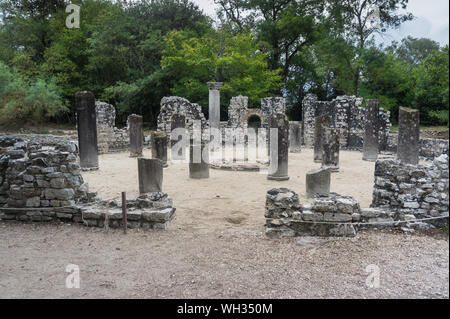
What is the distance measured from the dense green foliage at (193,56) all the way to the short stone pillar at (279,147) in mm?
13797

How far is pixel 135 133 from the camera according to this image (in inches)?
650

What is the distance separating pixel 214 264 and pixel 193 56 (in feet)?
70.2

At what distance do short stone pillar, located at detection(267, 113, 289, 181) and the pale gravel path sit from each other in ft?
17.2

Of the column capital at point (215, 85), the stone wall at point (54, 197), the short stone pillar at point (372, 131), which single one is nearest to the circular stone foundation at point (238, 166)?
the column capital at point (215, 85)

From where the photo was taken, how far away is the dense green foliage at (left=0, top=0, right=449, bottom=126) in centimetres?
2452

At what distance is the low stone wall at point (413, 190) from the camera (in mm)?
6066

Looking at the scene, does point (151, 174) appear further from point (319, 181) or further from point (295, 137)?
point (295, 137)

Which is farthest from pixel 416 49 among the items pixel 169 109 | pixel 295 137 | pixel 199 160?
pixel 199 160

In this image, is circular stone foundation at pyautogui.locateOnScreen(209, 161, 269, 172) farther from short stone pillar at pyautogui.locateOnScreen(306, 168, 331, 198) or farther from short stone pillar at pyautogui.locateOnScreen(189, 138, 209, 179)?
short stone pillar at pyautogui.locateOnScreen(306, 168, 331, 198)

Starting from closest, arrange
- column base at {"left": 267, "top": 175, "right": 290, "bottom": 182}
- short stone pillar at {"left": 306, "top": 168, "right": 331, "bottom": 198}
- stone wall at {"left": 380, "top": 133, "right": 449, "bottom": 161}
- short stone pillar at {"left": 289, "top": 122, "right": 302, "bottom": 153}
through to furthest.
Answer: short stone pillar at {"left": 306, "top": 168, "right": 331, "bottom": 198} → column base at {"left": 267, "top": 175, "right": 290, "bottom": 182} → stone wall at {"left": 380, "top": 133, "right": 449, "bottom": 161} → short stone pillar at {"left": 289, "top": 122, "right": 302, "bottom": 153}

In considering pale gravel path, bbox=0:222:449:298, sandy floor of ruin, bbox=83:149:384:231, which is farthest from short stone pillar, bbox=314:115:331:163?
pale gravel path, bbox=0:222:449:298

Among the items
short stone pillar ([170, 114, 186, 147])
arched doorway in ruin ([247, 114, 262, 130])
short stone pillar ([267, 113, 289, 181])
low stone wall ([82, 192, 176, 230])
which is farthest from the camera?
arched doorway in ruin ([247, 114, 262, 130])

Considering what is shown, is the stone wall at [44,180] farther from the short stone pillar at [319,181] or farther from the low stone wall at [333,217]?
the short stone pillar at [319,181]
